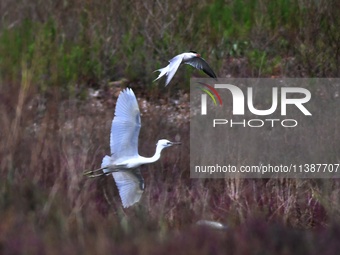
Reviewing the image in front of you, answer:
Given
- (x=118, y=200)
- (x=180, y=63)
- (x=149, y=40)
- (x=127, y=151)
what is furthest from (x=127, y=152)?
(x=149, y=40)

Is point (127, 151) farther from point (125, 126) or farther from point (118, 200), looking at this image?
point (118, 200)

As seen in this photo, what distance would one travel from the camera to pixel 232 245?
6039 millimetres

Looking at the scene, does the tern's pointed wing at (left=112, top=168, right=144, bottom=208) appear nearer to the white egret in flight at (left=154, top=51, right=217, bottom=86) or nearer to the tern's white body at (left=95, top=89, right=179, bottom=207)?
the tern's white body at (left=95, top=89, right=179, bottom=207)

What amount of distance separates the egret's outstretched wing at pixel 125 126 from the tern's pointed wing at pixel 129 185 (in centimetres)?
14

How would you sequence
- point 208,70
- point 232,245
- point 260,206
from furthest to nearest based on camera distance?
point 208,70
point 260,206
point 232,245

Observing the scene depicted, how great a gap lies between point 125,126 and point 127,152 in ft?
0.70

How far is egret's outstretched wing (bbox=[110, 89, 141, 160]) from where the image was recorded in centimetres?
870

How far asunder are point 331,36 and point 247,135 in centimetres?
150

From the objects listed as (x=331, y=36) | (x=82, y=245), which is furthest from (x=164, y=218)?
(x=331, y=36)

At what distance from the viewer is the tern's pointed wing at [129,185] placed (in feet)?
28.7

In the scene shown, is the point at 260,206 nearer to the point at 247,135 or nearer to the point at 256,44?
the point at 247,135

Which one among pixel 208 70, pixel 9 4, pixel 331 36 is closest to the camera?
pixel 208 70

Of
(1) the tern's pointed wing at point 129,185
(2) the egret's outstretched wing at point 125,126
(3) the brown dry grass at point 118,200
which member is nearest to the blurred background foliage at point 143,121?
(3) the brown dry grass at point 118,200

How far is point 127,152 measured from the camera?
8.89 metres
